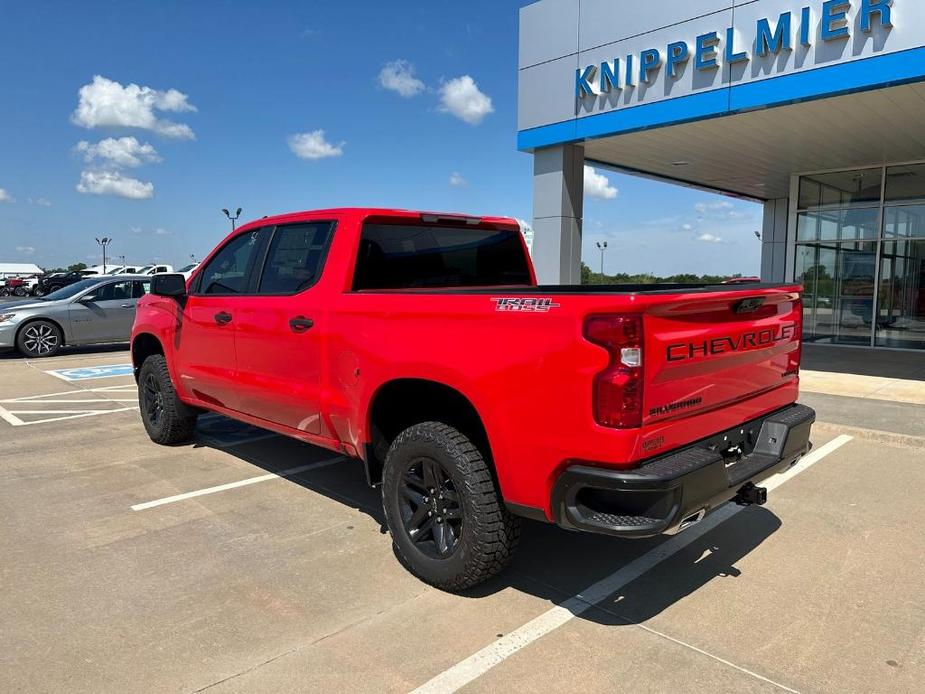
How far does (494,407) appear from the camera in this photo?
123 inches

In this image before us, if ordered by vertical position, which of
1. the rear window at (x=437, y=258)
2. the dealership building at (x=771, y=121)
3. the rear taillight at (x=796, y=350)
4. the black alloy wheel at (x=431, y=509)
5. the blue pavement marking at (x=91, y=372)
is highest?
the dealership building at (x=771, y=121)

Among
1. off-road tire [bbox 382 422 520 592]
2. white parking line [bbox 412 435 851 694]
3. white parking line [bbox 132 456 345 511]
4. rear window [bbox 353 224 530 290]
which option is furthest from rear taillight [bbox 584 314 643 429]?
white parking line [bbox 132 456 345 511]

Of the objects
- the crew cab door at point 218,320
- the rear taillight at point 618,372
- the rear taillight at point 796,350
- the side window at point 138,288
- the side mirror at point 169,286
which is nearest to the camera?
the rear taillight at point 618,372

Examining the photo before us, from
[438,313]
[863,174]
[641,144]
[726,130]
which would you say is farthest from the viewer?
[863,174]

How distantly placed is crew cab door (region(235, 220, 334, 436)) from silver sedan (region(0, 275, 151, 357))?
950cm

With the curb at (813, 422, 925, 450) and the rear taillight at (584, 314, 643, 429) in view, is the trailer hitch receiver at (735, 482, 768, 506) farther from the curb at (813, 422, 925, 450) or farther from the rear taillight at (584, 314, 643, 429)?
the curb at (813, 422, 925, 450)

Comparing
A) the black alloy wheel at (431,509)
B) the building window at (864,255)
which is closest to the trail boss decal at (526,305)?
the black alloy wheel at (431,509)

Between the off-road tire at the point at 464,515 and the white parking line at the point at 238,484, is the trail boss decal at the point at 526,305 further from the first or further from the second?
the white parking line at the point at 238,484

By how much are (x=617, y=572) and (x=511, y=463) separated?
117cm

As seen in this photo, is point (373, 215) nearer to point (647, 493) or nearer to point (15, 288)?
point (647, 493)

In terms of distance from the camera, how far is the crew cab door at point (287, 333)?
4.27m

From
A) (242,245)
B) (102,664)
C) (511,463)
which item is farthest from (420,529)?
(242,245)

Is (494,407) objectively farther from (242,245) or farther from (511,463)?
(242,245)

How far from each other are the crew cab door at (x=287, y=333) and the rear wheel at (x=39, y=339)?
10.2 m
